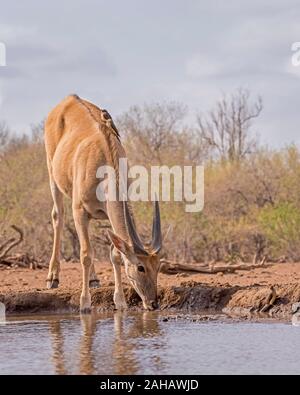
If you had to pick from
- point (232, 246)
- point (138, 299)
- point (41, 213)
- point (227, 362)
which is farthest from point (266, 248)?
point (227, 362)

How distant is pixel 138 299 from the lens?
1182cm

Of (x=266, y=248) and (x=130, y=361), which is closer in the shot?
(x=130, y=361)

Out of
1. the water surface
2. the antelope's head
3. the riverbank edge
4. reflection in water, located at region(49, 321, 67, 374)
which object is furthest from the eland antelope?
reflection in water, located at region(49, 321, 67, 374)

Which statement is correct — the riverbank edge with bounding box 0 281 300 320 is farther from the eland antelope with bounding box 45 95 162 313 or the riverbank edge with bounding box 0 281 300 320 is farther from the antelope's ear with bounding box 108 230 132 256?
the antelope's ear with bounding box 108 230 132 256

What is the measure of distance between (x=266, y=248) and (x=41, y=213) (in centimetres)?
553

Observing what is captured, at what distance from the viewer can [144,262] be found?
1038 cm

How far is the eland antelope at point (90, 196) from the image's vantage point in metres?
10.4

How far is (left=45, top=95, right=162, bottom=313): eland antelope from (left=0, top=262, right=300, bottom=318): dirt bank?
37cm

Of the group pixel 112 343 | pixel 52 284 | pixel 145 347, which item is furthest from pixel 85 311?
pixel 145 347

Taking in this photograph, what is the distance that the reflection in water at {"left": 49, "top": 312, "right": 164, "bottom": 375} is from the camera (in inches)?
294

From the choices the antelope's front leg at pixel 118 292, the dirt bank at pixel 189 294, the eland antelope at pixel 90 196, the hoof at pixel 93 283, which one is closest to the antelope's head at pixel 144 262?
the eland antelope at pixel 90 196

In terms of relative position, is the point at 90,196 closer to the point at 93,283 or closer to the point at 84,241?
the point at 84,241
